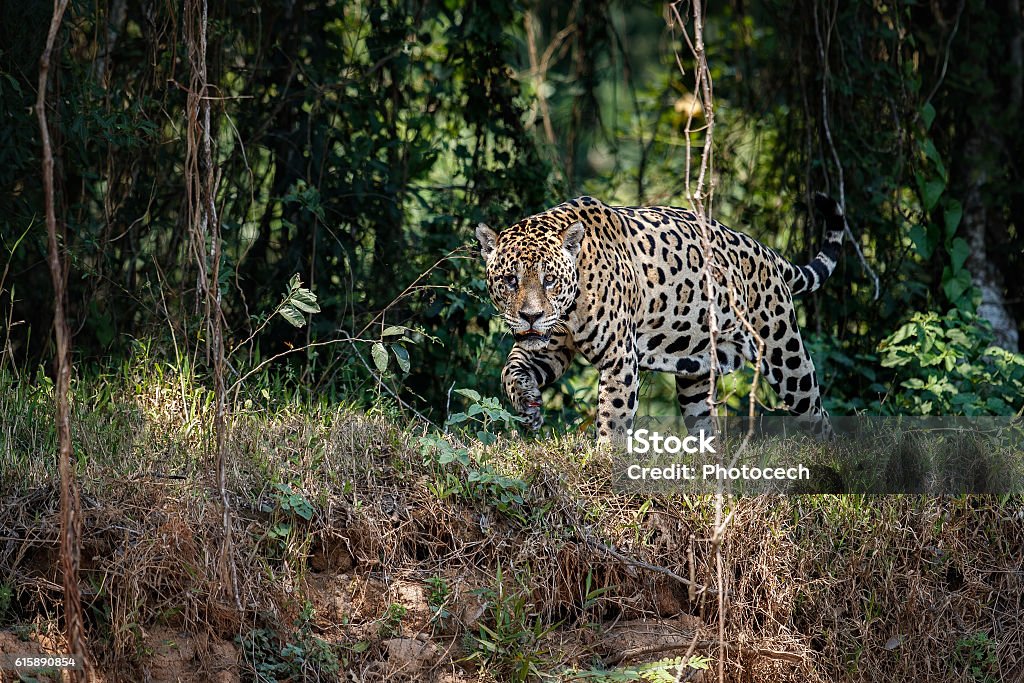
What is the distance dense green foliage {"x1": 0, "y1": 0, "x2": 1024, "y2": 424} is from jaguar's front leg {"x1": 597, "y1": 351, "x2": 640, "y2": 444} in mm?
1013

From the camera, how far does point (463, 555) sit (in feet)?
18.7

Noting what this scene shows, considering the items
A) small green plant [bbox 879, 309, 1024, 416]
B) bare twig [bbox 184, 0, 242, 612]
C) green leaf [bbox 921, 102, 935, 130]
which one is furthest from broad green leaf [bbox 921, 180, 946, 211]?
bare twig [bbox 184, 0, 242, 612]

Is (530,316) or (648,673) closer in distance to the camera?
(648,673)

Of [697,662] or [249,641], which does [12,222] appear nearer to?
[249,641]

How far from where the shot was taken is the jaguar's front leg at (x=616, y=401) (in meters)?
6.23

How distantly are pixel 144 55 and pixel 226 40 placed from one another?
0.54 meters

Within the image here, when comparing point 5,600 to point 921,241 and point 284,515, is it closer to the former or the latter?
point 284,515

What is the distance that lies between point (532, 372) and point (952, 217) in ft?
11.7

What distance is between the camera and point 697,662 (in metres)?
5.36

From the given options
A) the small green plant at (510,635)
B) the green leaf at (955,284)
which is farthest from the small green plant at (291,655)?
the green leaf at (955,284)

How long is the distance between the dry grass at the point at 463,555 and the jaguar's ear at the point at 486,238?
998mm

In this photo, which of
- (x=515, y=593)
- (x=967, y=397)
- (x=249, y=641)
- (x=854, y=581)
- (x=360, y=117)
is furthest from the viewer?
(x=360, y=117)

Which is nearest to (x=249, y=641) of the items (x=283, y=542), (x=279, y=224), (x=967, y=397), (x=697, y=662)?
(x=283, y=542)

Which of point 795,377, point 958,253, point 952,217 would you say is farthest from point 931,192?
point 795,377
